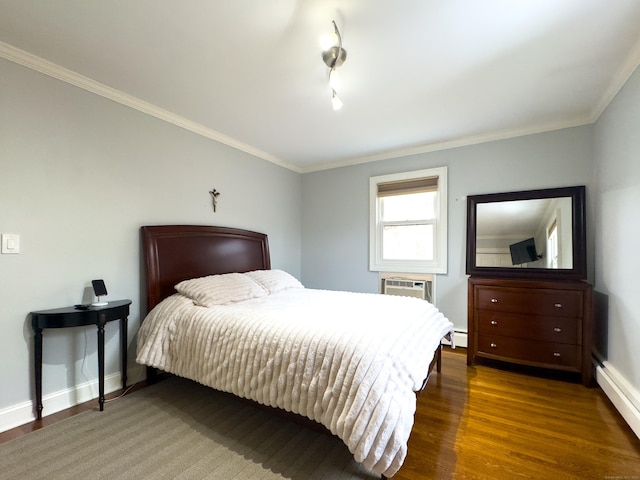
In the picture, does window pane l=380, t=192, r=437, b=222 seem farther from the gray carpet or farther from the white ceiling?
the gray carpet

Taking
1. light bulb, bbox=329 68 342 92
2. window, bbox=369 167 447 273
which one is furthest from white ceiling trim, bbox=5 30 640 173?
light bulb, bbox=329 68 342 92

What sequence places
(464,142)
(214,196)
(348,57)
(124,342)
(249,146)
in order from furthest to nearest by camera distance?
1. (249,146)
2. (464,142)
3. (214,196)
4. (124,342)
5. (348,57)

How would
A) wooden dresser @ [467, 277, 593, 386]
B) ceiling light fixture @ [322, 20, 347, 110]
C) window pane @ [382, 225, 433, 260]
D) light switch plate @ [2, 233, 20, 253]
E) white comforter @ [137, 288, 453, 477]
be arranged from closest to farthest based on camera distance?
white comforter @ [137, 288, 453, 477] → ceiling light fixture @ [322, 20, 347, 110] → light switch plate @ [2, 233, 20, 253] → wooden dresser @ [467, 277, 593, 386] → window pane @ [382, 225, 433, 260]

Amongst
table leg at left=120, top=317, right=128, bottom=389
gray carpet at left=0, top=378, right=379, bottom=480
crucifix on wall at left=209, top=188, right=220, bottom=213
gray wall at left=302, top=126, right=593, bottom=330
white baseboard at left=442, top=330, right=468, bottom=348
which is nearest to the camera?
gray carpet at left=0, top=378, right=379, bottom=480

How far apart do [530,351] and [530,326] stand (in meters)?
0.22

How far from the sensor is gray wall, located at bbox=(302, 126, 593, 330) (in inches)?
115

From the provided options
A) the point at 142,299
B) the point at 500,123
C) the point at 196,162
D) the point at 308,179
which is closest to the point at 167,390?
the point at 142,299

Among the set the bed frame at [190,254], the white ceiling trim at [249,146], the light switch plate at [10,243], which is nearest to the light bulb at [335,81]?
the white ceiling trim at [249,146]

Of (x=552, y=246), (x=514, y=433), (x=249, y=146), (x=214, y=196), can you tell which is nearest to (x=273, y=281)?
(x=214, y=196)

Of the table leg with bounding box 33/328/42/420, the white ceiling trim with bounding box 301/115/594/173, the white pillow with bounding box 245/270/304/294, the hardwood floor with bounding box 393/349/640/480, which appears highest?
the white ceiling trim with bounding box 301/115/594/173

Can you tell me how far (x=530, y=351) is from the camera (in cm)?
265

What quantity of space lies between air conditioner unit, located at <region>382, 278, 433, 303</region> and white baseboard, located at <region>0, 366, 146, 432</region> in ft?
9.21

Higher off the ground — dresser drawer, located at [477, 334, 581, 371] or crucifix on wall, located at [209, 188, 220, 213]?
crucifix on wall, located at [209, 188, 220, 213]

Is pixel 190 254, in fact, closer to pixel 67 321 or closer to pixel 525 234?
pixel 67 321
